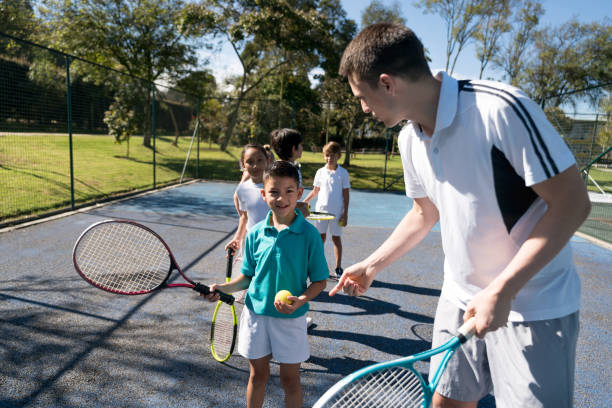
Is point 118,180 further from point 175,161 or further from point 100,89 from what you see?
point 175,161

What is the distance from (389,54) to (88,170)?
1419cm

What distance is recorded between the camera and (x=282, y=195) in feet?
7.66

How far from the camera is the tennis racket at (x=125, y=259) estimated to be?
2730 millimetres

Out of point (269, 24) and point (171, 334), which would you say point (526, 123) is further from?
point (269, 24)

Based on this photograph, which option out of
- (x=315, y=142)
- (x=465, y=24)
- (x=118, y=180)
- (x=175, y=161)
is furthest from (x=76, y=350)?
(x=465, y=24)

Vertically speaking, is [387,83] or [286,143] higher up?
[387,83]

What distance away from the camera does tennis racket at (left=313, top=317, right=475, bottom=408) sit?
4.51 feet

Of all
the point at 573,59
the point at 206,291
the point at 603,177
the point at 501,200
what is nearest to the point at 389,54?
the point at 501,200

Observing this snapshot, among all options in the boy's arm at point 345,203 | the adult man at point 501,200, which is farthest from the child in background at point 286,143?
the adult man at point 501,200

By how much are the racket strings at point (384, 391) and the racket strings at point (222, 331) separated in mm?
1758

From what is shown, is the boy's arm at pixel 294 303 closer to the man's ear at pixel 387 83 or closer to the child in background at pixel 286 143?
the man's ear at pixel 387 83

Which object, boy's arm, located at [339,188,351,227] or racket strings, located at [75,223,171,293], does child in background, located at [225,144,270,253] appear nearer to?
racket strings, located at [75,223,171,293]

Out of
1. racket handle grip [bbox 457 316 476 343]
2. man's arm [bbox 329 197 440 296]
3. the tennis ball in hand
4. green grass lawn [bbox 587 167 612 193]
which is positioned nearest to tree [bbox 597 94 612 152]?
green grass lawn [bbox 587 167 612 193]

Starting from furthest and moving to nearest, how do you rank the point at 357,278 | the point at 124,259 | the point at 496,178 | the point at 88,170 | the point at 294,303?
the point at 88,170
the point at 124,259
the point at 294,303
the point at 357,278
the point at 496,178
